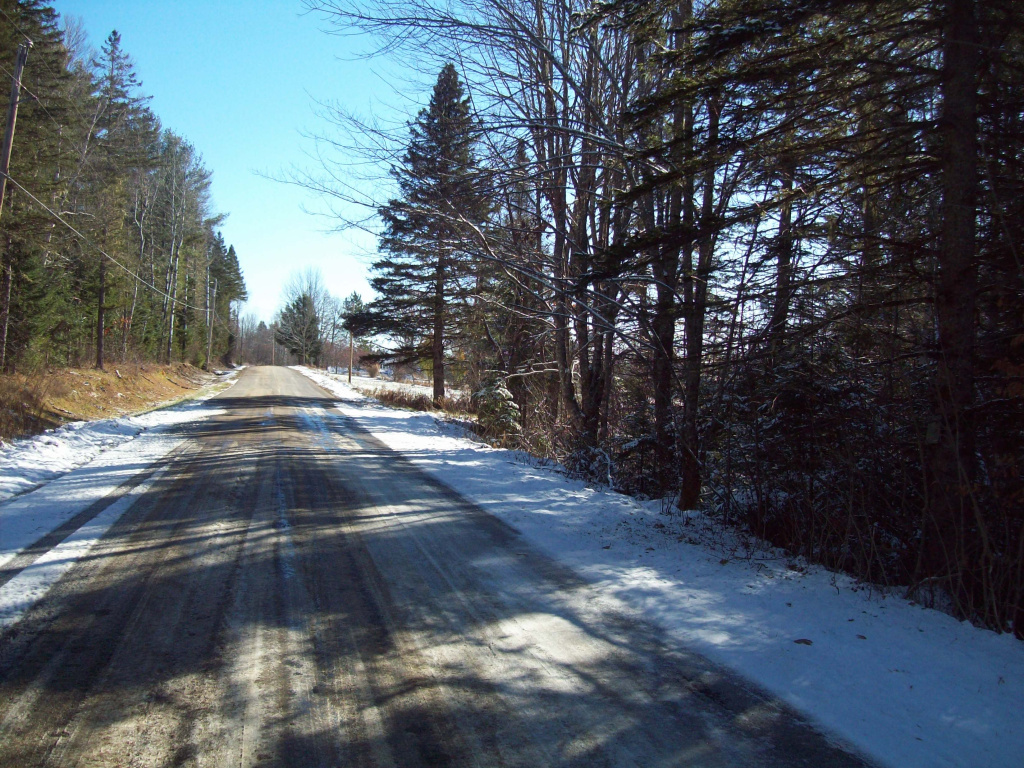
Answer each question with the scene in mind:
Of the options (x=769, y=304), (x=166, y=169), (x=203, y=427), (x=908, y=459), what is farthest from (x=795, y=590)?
(x=166, y=169)

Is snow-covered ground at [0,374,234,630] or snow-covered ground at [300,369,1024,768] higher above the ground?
snow-covered ground at [0,374,234,630]

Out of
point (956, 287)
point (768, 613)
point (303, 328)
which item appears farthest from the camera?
point (303, 328)

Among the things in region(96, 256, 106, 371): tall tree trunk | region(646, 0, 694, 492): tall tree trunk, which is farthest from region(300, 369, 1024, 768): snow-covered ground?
region(96, 256, 106, 371): tall tree trunk

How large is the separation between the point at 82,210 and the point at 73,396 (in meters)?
10.9

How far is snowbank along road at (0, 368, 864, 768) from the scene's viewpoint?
262 centimetres

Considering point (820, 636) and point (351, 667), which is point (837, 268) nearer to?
point (820, 636)

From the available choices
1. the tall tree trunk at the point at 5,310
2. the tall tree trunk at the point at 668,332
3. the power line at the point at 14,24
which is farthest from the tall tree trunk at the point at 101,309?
the tall tree trunk at the point at 668,332

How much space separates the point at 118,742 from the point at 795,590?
4380 millimetres

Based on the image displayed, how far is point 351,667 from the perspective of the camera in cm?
327

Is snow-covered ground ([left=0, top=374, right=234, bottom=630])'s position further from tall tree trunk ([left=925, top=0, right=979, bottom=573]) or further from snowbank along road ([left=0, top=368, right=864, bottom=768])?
tall tree trunk ([left=925, top=0, right=979, bottom=573])

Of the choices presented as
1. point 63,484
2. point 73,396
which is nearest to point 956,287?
point 63,484

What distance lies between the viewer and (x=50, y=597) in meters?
4.03

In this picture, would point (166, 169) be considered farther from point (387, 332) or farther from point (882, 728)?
point (882, 728)

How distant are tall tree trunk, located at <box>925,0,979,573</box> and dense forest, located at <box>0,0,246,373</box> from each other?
1700cm
